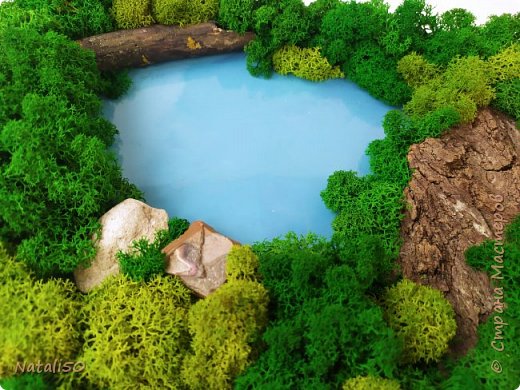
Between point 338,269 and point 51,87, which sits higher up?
point 51,87

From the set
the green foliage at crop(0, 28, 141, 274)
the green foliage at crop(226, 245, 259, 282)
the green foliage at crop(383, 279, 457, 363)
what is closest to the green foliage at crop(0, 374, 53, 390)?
the green foliage at crop(0, 28, 141, 274)

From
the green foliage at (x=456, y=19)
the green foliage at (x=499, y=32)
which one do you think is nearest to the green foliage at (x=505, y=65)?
the green foliage at (x=499, y=32)

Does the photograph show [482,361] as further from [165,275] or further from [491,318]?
[165,275]

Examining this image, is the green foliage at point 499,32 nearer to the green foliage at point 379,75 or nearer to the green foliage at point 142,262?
the green foliage at point 379,75

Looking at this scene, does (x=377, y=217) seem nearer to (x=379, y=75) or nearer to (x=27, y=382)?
(x=379, y=75)

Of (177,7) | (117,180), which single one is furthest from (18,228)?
(177,7)

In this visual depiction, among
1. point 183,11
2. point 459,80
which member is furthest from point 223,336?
point 183,11
